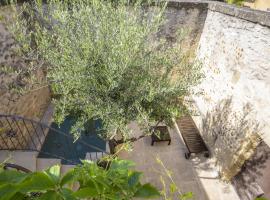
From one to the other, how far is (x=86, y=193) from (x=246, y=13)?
269 inches

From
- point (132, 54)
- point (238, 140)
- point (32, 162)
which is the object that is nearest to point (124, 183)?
point (132, 54)

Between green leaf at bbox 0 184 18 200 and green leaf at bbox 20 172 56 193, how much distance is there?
25 millimetres

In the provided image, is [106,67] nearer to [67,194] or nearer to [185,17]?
[67,194]

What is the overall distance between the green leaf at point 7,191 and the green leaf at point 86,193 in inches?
8.1

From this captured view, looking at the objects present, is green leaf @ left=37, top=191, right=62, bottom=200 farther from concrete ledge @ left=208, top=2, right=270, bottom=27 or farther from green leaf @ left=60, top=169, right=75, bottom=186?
concrete ledge @ left=208, top=2, right=270, bottom=27

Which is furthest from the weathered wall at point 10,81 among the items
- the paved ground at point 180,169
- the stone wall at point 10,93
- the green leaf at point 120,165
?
the green leaf at point 120,165

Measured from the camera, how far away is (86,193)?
0.88 metres

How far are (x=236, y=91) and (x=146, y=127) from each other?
3222 millimetres

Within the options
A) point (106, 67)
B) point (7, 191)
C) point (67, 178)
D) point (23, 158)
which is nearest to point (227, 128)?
point (106, 67)

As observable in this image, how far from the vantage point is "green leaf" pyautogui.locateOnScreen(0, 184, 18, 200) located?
77cm

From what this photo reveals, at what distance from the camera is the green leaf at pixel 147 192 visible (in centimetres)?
105

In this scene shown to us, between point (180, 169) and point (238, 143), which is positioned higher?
point (238, 143)

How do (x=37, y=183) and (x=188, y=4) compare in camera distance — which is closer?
(x=37, y=183)

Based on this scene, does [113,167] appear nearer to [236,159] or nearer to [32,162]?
[32,162]
